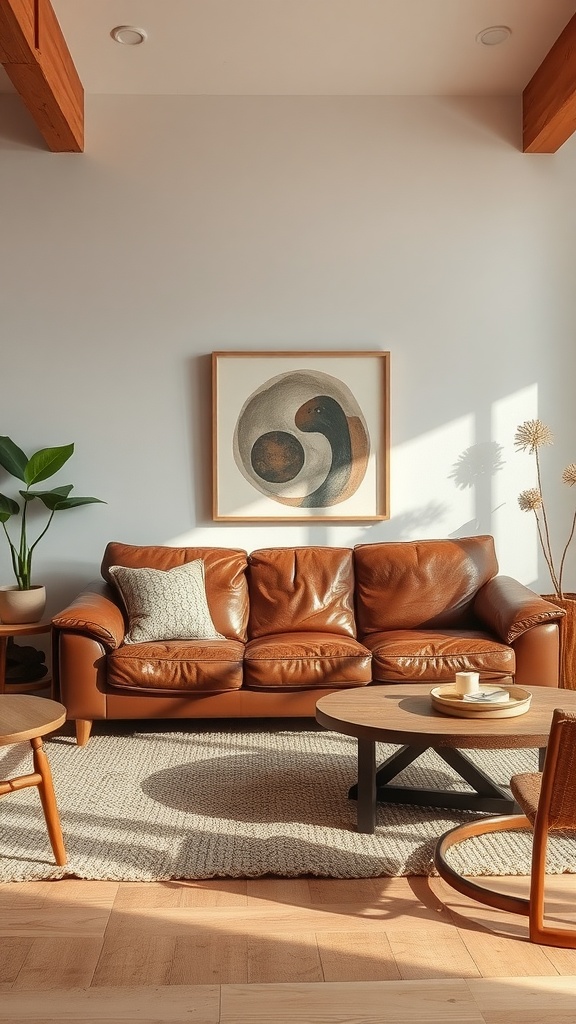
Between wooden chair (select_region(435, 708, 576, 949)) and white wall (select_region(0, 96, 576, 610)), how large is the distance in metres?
2.69

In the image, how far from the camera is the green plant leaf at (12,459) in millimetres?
4602

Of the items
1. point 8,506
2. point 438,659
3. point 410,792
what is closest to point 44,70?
point 8,506

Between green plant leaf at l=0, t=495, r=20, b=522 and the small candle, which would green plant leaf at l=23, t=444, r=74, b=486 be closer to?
green plant leaf at l=0, t=495, r=20, b=522

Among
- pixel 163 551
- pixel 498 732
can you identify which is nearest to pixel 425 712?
pixel 498 732

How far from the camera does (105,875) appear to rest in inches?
105

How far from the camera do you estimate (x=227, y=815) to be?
3117 mm

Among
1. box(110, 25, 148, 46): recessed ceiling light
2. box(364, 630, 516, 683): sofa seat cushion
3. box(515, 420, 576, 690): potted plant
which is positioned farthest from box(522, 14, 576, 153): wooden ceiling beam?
box(364, 630, 516, 683): sofa seat cushion

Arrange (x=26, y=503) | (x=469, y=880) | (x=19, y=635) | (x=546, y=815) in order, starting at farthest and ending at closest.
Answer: (x=26, y=503) → (x=19, y=635) → (x=469, y=880) → (x=546, y=815)

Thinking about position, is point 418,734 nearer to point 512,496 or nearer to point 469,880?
point 469,880

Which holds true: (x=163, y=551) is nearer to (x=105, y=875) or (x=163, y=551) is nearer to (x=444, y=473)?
(x=444, y=473)

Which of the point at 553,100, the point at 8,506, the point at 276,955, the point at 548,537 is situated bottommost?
the point at 276,955

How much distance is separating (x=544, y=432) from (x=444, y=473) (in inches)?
21.9

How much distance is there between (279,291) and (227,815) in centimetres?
284

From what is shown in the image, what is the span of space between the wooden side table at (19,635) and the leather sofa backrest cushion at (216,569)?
40 cm
